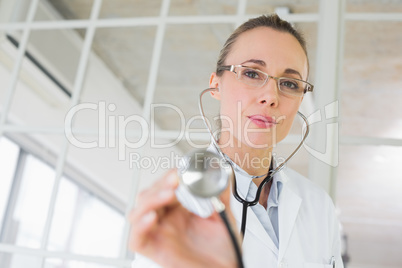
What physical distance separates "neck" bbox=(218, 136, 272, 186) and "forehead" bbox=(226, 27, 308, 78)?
6.7 inches

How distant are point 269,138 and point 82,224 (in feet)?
12.0

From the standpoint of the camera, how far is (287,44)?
3.22 ft

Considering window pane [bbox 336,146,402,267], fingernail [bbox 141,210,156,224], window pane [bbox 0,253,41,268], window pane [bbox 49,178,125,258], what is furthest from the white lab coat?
window pane [bbox 336,146,402,267]

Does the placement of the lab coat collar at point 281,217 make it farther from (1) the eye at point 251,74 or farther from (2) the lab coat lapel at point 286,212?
(1) the eye at point 251,74

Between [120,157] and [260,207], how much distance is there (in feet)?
11.0

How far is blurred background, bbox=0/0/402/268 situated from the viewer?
1.42m

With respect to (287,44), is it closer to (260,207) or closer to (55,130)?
(260,207)

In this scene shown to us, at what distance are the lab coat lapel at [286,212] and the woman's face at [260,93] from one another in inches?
5.4

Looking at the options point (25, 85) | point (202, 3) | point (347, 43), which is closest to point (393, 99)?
point (347, 43)

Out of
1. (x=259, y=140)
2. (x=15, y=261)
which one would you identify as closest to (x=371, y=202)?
(x=15, y=261)

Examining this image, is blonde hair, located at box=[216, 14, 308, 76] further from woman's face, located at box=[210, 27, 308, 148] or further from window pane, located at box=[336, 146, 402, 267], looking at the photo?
window pane, located at box=[336, 146, 402, 267]

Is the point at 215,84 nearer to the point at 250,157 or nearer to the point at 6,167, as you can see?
the point at 250,157

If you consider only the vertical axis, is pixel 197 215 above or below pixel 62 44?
below

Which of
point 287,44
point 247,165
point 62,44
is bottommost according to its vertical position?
point 247,165
